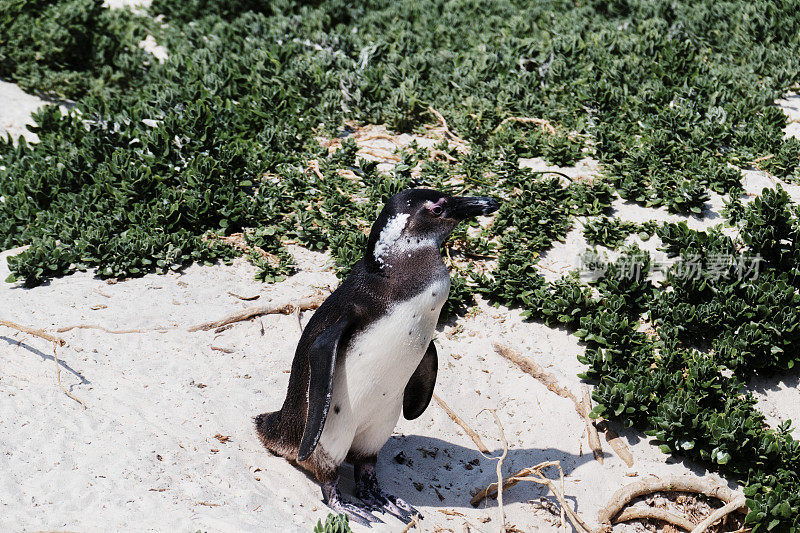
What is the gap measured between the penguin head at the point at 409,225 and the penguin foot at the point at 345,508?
1.03 m

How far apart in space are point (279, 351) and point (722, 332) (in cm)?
260

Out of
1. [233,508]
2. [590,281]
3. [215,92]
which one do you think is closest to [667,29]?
[590,281]

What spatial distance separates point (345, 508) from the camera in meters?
3.69

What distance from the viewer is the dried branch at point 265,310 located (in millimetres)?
5003

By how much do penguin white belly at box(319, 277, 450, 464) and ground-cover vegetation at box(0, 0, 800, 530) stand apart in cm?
143

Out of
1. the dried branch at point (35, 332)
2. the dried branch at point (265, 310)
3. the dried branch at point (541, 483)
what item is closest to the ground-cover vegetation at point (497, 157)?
the dried branch at point (265, 310)

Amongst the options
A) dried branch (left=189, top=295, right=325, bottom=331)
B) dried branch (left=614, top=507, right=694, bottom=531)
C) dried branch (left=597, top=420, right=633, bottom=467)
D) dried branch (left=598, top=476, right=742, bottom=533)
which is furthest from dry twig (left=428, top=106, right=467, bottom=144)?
dried branch (left=614, top=507, right=694, bottom=531)

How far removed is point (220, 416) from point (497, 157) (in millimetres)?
3156

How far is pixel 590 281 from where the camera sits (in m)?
5.31

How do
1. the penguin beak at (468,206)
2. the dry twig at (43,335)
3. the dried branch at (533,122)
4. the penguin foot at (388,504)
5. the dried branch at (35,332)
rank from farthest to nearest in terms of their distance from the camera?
the dried branch at (533,122)
the dried branch at (35,332)
the dry twig at (43,335)
the penguin foot at (388,504)
the penguin beak at (468,206)

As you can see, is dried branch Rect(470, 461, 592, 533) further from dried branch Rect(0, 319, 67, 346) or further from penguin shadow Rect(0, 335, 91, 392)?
dried branch Rect(0, 319, 67, 346)

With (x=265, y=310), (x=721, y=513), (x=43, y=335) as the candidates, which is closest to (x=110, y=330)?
(x=43, y=335)

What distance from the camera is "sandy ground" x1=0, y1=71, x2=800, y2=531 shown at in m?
3.45

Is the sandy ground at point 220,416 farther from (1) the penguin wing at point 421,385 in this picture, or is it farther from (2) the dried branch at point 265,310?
(1) the penguin wing at point 421,385
